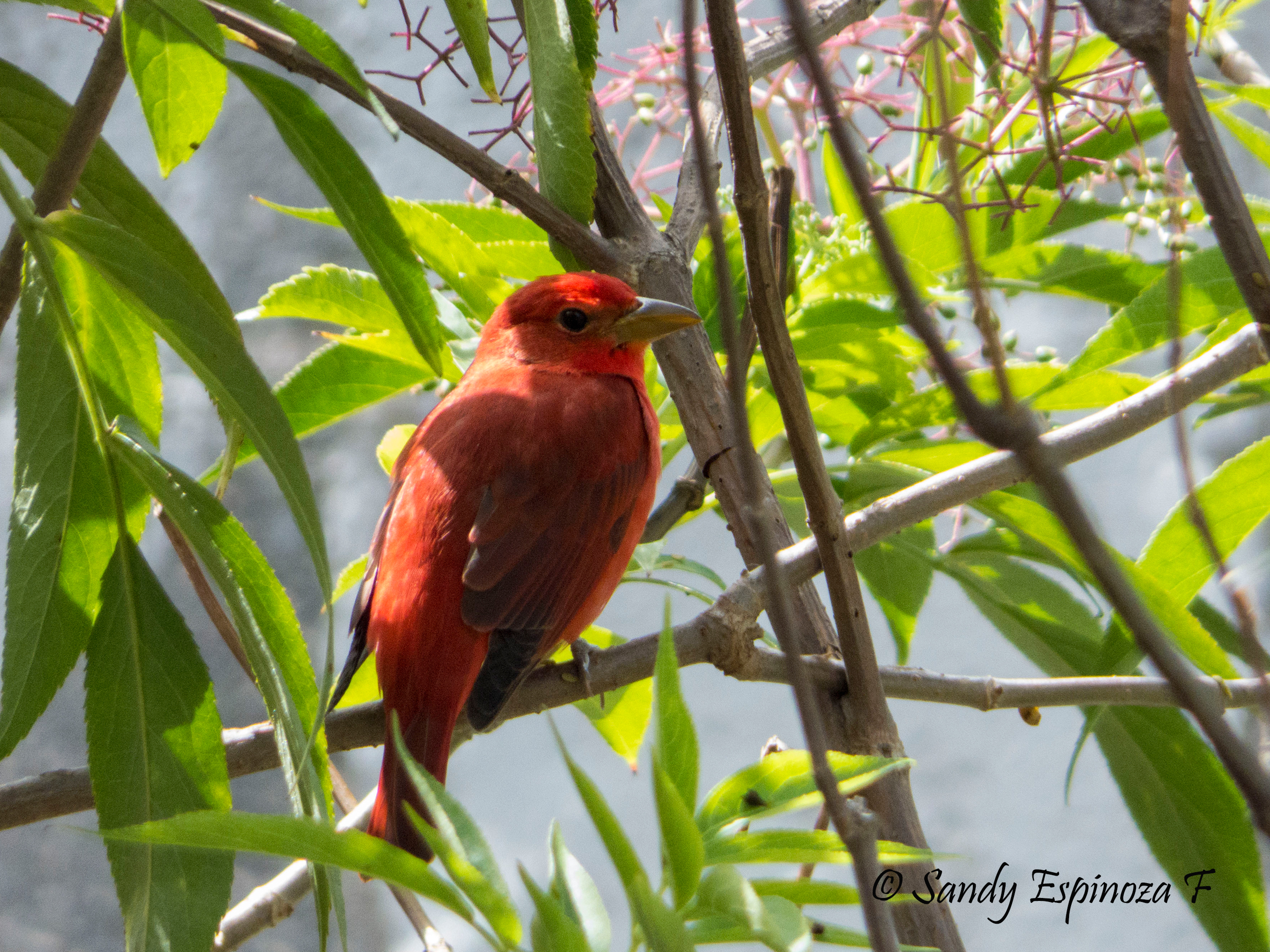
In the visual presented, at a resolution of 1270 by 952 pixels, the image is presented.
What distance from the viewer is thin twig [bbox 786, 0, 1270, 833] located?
424 mm

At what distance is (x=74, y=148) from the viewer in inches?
47.2

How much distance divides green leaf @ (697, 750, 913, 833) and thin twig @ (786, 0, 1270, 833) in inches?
18.5

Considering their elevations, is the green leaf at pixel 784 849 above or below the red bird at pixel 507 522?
below

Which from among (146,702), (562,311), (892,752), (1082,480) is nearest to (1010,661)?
(1082,480)

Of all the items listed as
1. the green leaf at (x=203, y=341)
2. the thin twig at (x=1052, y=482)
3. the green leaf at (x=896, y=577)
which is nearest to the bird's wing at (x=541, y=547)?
the green leaf at (x=896, y=577)

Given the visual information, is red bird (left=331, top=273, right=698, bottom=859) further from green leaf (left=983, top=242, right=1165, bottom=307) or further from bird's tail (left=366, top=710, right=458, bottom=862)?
green leaf (left=983, top=242, right=1165, bottom=307)

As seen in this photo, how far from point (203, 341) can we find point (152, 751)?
452mm

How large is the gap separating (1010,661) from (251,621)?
3297 mm

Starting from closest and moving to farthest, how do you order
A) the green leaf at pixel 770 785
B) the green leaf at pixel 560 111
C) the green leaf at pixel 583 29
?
the green leaf at pixel 770 785, the green leaf at pixel 560 111, the green leaf at pixel 583 29

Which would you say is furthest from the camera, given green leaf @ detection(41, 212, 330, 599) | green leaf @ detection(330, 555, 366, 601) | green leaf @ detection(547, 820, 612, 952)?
green leaf @ detection(330, 555, 366, 601)

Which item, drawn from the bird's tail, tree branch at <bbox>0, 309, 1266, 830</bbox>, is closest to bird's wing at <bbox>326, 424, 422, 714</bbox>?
the bird's tail

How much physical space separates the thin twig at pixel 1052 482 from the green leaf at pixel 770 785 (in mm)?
469

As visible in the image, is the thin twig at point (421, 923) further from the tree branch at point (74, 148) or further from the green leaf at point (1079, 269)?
the green leaf at point (1079, 269)

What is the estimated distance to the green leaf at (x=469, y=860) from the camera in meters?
0.72
